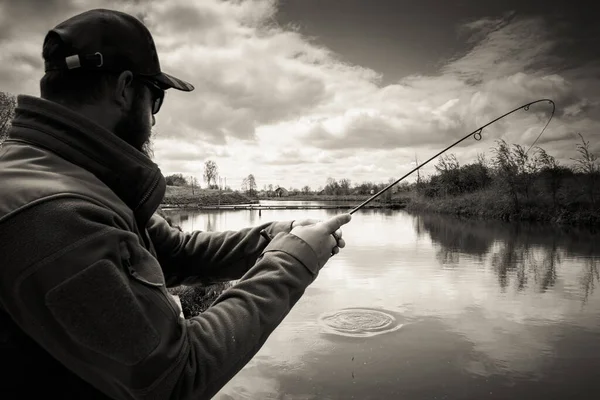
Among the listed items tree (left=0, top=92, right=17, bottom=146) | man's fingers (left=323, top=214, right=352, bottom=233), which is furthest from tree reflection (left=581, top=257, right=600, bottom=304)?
tree (left=0, top=92, right=17, bottom=146)

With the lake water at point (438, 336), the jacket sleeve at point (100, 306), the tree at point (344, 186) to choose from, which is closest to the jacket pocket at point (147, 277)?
the jacket sleeve at point (100, 306)

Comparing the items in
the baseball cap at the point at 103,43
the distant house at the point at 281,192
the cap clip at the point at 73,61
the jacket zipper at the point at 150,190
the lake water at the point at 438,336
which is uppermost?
the distant house at the point at 281,192

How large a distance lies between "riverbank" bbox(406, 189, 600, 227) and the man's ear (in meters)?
38.2

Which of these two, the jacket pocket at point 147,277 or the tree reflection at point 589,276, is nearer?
the jacket pocket at point 147,277

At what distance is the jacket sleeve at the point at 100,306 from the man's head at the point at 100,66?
0.41 metres

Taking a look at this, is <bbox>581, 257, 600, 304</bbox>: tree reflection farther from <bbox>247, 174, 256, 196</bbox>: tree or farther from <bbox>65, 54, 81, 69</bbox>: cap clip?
<bbox>247, 174, 256, 196</bbox>: tree

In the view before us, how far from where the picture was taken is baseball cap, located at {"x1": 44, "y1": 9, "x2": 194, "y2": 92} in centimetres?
124

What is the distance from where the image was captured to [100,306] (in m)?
0.96

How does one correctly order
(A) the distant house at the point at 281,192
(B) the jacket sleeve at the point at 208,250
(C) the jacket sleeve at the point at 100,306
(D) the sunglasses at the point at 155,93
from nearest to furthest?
1. (C) the jacket sleeve at the point at 100,306
2. (D) the sunglasses at the point at 155,93
3. (B) the jacket sleeve at the point at 208,250
4. (A) the distant house at the point at 281,192

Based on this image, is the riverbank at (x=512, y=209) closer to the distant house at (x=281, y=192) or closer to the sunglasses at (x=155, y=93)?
the sunglasses at (x=155, y=93)

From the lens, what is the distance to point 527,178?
126 ft

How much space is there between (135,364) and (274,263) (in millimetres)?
532

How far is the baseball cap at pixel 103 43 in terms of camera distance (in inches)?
48.9

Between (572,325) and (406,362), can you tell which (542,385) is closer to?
(406,362)
